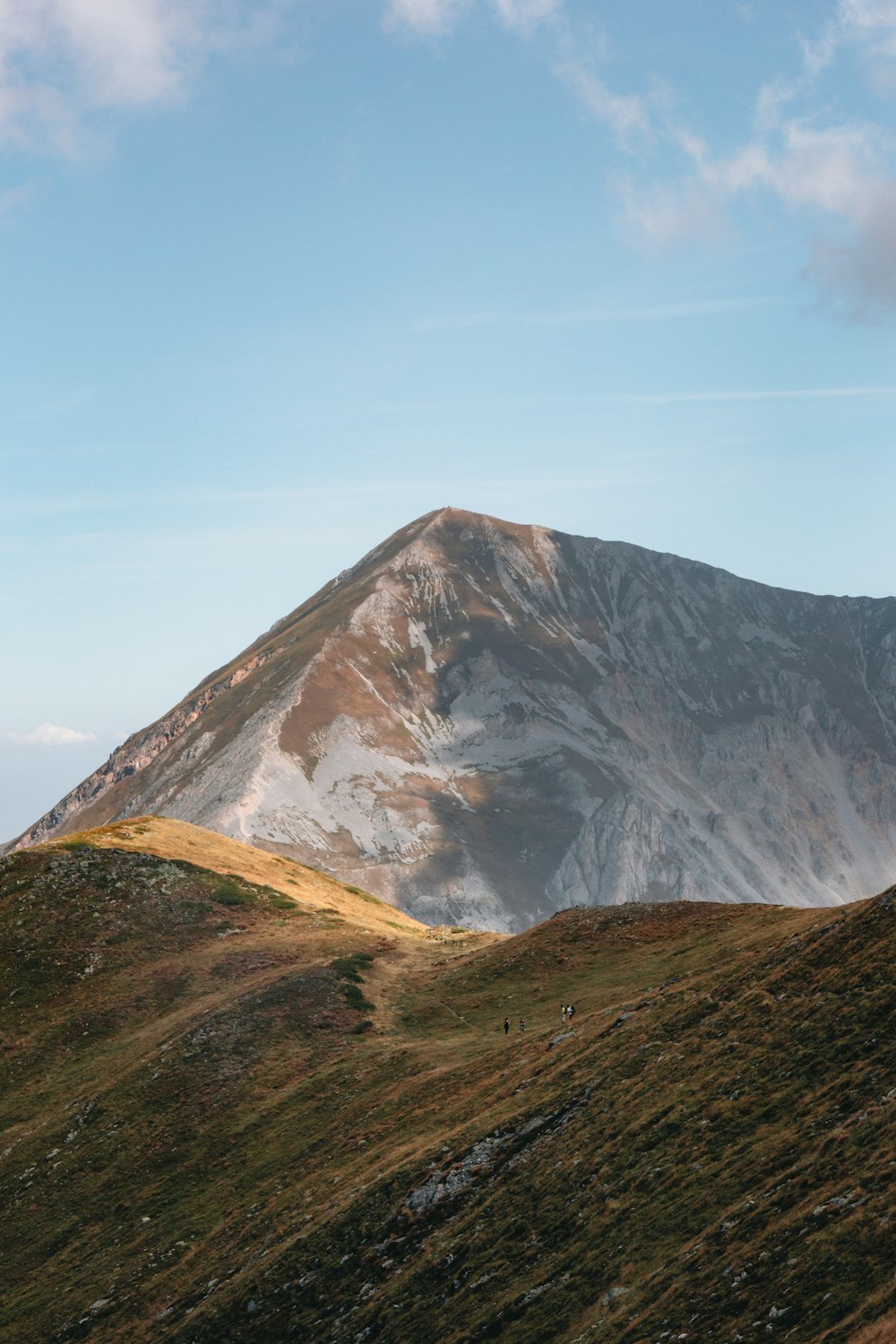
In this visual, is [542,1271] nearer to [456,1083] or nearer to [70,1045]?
[456,1083]

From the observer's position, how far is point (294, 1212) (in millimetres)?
42688

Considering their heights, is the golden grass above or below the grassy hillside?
above

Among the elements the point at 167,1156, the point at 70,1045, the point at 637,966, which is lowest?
the point at 637,966

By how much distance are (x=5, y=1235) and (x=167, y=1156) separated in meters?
7.37

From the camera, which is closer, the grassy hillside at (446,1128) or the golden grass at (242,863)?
the grassy hillside at (446,1128)

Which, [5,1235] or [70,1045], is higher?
[70,1045]

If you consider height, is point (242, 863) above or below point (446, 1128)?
above

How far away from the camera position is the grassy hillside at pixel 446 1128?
90.1ft

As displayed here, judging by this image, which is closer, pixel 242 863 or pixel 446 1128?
pixel 446 1128

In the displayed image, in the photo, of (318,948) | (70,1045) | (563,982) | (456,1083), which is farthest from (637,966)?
(70,1045)

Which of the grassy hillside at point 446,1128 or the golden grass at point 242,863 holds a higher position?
the golden grass at point 242,863

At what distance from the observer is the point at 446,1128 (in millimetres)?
43438

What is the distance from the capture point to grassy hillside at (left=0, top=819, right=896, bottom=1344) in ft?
90.1

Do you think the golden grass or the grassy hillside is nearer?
the grassy hillside
